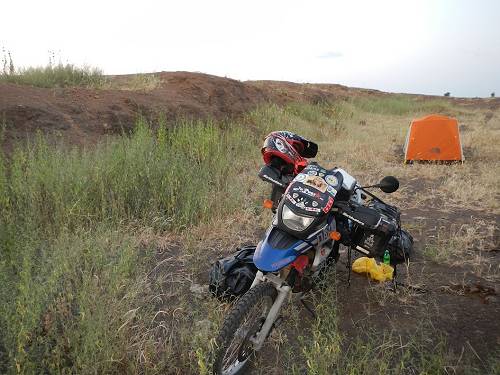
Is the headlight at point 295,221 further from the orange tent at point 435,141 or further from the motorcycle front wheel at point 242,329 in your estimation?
the orange tent at point 435,141

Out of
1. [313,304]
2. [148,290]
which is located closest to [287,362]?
[313,304]

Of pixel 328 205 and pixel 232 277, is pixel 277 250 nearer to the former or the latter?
pixel 328 205

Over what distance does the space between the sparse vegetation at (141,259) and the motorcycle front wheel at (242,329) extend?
131 millimetres

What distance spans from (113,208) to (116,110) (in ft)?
13.2

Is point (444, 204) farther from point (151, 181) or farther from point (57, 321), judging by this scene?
point (57, 321)

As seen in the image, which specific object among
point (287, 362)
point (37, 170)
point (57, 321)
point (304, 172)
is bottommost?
point (287, 362)

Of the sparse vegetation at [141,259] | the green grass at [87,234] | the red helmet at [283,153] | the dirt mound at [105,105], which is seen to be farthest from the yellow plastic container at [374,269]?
the dirt mound at [105,105]

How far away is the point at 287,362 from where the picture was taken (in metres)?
2.71

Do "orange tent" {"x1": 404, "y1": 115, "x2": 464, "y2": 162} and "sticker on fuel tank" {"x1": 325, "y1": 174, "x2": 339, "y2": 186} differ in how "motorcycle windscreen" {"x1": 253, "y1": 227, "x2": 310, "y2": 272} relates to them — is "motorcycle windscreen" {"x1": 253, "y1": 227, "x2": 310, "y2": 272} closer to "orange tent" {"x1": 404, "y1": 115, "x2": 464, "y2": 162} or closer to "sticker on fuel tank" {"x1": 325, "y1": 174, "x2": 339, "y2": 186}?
"sticker on fuel tank" {"x1": 325, "y1": 174, "x2": 339, "y2": 186}

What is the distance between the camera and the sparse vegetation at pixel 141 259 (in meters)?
2.35

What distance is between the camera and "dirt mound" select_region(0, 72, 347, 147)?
6195 mm

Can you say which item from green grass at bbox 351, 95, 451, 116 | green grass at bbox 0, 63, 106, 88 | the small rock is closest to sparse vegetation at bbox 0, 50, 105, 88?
green grass at bbox 0, 63, 106, 88

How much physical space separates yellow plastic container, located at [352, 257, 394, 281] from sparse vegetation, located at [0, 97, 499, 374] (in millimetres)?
580

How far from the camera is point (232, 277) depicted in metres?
3.25
